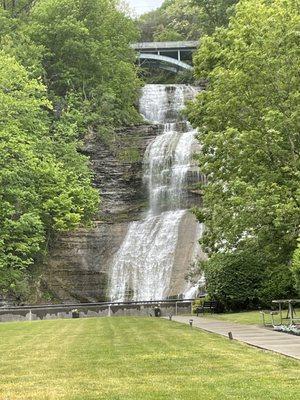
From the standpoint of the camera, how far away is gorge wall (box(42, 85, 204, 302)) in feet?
114

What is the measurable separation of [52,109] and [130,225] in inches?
460

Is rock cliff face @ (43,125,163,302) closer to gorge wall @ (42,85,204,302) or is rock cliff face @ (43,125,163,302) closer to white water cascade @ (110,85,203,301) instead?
gorge wall @ (42,85,204,302)

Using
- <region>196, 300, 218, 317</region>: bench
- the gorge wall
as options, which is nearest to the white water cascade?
the gorge wall

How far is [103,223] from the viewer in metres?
41.0

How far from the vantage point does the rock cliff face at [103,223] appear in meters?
35.5

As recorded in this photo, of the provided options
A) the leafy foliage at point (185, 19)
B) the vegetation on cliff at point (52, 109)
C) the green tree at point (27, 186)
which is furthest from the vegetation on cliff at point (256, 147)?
the leafy foliage at point (185, 19)

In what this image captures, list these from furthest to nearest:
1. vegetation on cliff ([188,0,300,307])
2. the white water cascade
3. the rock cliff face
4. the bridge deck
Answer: the bridge deck < the rock cliff face < the white water cascade < vegetation on cliff ([188,0,300,307])

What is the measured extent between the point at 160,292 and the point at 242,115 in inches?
522

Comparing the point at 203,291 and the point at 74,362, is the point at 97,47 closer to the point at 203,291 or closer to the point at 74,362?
the point at 203,291

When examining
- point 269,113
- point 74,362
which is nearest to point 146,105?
point 269,113

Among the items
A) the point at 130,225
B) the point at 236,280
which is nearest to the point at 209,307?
the point at 236,280

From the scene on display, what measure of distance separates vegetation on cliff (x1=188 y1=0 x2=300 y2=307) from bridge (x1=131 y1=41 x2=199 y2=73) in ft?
138

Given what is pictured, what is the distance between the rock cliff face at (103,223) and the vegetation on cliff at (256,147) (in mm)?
12111

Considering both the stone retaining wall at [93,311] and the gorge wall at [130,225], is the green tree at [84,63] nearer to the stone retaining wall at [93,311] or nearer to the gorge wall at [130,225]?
the gorge wall at [130,225]
